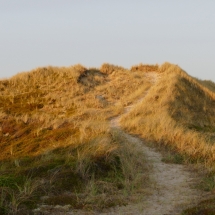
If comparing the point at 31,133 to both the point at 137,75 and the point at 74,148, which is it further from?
the point at 137,75

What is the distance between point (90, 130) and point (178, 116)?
7.89 metres

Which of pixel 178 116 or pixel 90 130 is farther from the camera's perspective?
pixel 178 116

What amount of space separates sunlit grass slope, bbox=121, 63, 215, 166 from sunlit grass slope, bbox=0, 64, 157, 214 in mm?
1554

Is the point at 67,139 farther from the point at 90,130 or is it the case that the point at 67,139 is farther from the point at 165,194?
the point at 165,194

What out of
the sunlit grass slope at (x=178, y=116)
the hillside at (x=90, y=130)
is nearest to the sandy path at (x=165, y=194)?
the hillside at (x=90, y=130)

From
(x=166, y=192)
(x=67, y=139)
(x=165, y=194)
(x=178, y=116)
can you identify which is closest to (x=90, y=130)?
(x=67, y=139)

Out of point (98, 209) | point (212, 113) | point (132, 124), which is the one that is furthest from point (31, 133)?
point (212, 113)

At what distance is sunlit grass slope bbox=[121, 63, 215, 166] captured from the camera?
13.4m

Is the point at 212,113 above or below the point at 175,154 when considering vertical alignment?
above

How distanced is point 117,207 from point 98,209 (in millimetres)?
407

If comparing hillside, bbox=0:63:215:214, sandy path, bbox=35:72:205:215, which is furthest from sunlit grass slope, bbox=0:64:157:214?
sandy path, bbox=35:72:205:215

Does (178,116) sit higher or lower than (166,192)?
higher

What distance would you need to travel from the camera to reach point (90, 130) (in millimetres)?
14859

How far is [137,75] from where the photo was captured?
3125cm
